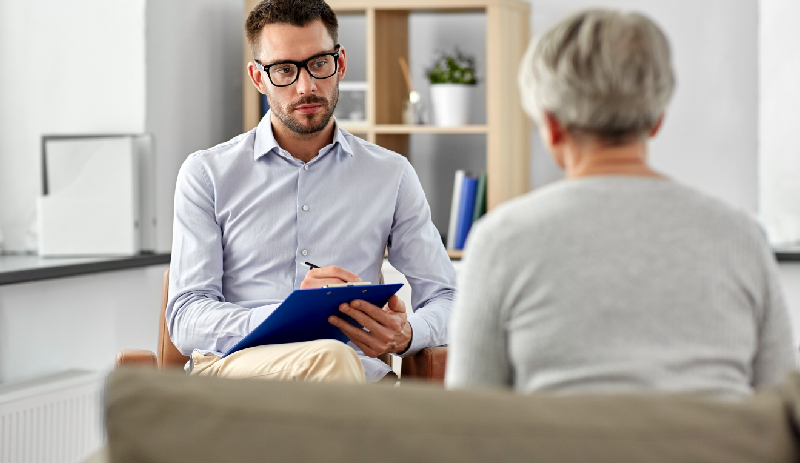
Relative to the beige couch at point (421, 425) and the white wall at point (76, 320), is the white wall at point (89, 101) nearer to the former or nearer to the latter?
the white wall at point (76, 320)

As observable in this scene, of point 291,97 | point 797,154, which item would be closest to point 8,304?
point 291,97

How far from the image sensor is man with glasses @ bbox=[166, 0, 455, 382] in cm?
179

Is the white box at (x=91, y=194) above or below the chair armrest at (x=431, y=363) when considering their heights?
above

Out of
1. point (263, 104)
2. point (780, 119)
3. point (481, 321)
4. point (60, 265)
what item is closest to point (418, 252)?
point (481, 321)

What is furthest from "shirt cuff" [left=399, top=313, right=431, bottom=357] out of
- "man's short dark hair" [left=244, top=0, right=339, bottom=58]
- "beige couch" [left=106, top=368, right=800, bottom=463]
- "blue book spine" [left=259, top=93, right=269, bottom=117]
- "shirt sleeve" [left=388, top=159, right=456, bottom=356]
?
"blue book spine" [left=259, top=93, right=269, bottom=117]

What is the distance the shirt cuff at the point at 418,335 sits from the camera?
1.71 meters

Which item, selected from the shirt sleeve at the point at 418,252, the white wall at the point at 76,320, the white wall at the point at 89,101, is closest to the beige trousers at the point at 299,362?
the shirt sleeve at the point at 418,252

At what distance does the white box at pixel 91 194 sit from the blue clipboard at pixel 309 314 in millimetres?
1274

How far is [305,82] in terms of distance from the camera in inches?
72.4

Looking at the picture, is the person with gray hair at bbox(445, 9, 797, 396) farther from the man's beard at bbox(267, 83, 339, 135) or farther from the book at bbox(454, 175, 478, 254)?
the book at bbox(454, 175, 478, 254)

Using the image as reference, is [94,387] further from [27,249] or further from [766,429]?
[766,429]

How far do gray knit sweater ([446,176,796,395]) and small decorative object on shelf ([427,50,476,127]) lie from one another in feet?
7.52

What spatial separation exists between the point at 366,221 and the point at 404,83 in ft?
5.14

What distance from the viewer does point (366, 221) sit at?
1.89 metres
